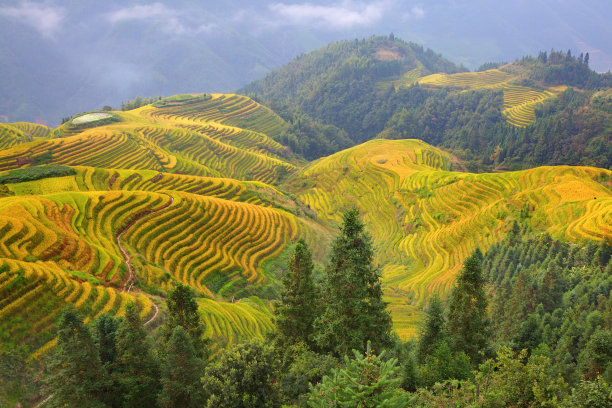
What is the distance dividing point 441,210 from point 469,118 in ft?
346

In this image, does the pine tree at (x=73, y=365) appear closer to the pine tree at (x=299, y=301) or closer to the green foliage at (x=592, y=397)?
the pine tree at (x=299, y=301)

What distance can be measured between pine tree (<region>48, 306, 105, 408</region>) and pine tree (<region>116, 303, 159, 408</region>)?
1.46 meters

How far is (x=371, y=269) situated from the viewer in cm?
1468

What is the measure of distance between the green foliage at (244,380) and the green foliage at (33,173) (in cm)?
4378

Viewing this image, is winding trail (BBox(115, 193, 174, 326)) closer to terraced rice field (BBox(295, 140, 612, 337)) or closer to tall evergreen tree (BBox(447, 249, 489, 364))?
tall evergreen tree (BBox(447, 249, 489, 364))

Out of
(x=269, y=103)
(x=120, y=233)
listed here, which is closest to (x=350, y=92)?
(x=269, y=103)

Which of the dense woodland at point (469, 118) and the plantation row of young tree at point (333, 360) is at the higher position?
the dense woodland at point (469, 118)

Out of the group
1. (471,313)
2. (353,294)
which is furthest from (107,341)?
(471,313)

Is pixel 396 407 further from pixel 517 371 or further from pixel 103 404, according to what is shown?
pixel 103 404

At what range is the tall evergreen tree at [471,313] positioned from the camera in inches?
714

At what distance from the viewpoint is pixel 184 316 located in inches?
651

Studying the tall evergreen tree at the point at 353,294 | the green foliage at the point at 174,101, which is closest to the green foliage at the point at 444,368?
the tall evergreen tree at the point at 353,294

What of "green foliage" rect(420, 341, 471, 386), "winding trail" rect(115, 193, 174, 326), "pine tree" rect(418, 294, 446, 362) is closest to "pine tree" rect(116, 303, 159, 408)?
"winding trail" rect(115, 193, 174, 326)

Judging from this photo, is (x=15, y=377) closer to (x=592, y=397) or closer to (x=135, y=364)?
(x=135, y=364)
